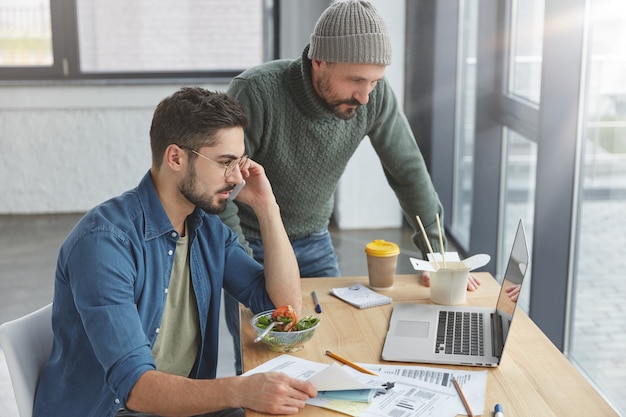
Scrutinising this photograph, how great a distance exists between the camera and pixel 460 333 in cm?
178

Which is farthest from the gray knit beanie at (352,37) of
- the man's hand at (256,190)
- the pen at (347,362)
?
the pen at (347,362)

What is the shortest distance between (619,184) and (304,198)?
1013 millimetres

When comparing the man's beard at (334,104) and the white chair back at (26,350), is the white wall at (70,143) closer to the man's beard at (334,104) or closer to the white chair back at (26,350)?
the man's beard at (334,104)

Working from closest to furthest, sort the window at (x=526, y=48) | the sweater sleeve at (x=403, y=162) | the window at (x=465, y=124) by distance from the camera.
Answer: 1. the sweater sleeve at (x=403, y=162)
2. the window at (x=526, y=48)
3. the window at (x=465, y=124)

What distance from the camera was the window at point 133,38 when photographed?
551 cm

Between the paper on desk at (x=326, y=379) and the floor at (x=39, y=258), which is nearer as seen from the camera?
the paper on desk at (x=326, y=379)

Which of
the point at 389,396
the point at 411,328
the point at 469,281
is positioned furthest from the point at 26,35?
the point at 389,396

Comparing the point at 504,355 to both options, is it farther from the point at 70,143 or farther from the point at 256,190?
the point at 70,143

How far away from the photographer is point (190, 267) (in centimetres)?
185

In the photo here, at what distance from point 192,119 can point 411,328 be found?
2.22 feet

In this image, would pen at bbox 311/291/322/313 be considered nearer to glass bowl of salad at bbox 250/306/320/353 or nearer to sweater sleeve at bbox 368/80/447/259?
glass bowl of salad at bbox 250/306/320/353

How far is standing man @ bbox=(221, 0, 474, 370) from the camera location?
206cm

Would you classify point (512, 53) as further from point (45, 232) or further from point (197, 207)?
point (45, 232)

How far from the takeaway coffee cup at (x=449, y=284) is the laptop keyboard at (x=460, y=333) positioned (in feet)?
0.21
